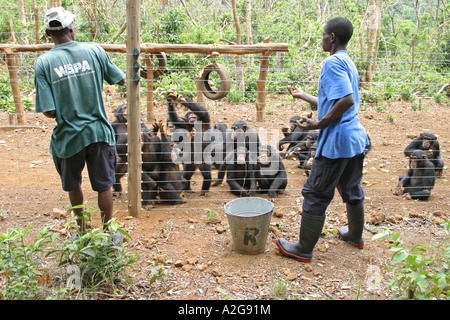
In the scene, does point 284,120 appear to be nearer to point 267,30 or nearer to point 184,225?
point 184,225

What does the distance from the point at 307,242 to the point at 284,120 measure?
268 inches

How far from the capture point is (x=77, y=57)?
3.70m

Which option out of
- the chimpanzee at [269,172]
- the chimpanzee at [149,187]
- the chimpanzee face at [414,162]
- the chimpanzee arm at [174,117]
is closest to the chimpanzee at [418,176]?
the chimpanzee face at [414,162]

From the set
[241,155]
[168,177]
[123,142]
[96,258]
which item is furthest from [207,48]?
[96,258]

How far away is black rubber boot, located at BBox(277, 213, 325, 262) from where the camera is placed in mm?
3902

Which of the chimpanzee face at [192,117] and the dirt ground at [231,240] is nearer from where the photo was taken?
the dirt ground at [231,240]

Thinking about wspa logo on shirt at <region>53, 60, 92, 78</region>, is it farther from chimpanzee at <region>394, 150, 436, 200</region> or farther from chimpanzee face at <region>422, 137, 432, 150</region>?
chimpanzee face at <region>422, 137, 432, 150</region>

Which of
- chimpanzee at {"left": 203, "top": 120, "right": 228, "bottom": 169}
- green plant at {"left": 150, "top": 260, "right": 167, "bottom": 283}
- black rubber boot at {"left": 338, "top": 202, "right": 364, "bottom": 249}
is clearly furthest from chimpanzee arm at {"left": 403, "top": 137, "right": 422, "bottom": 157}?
green plant at {"left": 150, "top": 260, "right": 167, "bottom": 283}

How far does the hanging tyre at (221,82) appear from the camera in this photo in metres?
5.77

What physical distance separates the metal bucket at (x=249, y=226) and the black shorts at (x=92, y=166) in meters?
1.35

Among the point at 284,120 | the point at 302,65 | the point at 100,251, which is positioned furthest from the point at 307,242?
the point at 302,65

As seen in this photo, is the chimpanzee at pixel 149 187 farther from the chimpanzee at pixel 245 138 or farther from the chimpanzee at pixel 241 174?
the chimpanzee at pixel 245 138

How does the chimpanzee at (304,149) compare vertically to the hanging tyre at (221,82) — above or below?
below

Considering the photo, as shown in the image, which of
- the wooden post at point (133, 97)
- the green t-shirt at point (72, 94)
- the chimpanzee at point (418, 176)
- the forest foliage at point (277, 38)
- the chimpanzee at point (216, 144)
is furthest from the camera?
the forest foliage at point (277, 38)
